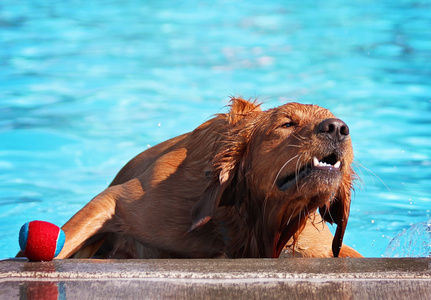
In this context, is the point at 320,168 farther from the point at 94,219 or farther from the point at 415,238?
the point at 415,238

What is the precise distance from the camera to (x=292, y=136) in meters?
3.29

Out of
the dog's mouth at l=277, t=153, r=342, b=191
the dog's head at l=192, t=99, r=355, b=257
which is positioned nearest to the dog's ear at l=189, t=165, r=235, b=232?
the dog's head at l=192, t=99, r=355, b=257

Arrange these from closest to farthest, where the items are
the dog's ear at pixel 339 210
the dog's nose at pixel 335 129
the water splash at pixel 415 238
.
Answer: the dog's nose at pixel 335 129
the dog's ear at pixel 339 210
the water splash at pixel 415 238

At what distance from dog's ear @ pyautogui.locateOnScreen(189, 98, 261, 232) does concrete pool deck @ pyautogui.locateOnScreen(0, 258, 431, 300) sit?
0.49m

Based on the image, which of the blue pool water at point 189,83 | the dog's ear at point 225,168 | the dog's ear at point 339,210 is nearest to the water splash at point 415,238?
the dog's ear at point 339,210

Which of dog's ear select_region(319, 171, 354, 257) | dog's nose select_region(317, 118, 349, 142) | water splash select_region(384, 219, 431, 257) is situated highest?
dog's nose select_region(317, 118, 349, 142)

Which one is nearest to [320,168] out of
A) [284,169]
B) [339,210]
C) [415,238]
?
[284,169]

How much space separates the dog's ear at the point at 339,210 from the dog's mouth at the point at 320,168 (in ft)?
0.79

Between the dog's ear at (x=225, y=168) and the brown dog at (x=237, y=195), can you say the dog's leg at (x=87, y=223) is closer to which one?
the brown dog at (x=237, y=195)

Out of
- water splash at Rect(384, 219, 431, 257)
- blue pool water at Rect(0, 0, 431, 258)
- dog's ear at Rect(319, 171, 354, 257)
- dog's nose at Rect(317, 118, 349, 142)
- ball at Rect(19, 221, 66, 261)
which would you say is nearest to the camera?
ball at Rect(19, 221, 66, 261)

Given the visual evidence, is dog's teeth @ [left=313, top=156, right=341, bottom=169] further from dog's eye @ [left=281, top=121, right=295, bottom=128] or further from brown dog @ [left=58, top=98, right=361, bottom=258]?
dog's eye @ [left=281, top=121, right=295, bottom=128]

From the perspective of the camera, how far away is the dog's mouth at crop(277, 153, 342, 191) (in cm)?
316

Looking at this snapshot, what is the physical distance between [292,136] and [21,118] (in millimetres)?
6248

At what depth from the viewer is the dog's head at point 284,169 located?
3.16 meters
